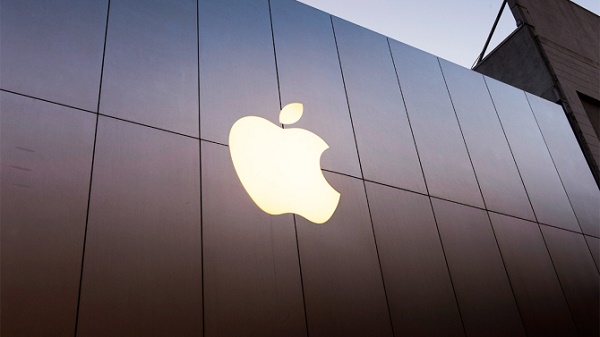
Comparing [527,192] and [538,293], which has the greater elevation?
[527,192]

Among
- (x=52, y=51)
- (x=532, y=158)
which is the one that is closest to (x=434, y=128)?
(x=532, y=158)

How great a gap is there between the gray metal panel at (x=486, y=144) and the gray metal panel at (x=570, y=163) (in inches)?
44.0

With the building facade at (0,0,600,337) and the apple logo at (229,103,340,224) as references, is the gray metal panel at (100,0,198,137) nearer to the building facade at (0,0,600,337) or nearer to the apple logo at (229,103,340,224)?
the building facade at (0,0,600,337)

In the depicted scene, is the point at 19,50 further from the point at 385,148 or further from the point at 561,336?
the point at 561,336

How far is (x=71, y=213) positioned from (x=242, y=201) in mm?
1138

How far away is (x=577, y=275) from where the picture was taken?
5539 mm

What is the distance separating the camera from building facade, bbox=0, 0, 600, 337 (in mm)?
2699

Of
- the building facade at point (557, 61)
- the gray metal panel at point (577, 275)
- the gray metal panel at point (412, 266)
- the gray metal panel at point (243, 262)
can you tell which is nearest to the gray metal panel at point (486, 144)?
the gray metal panel at point (577, 275)

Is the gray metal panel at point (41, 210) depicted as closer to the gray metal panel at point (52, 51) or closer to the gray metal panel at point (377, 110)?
the gray metal panel at point (52, 51)

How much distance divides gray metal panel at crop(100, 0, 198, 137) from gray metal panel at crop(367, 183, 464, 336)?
1.80 metres

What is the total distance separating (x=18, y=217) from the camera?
8.39 feet

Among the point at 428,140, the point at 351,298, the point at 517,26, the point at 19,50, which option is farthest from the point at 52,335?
the point at 517,26

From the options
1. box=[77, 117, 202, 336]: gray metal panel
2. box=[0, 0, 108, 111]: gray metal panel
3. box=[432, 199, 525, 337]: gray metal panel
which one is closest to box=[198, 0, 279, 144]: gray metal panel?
box=[77, 117, 202, 336]: gray metal panel

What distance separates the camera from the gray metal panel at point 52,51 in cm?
296
